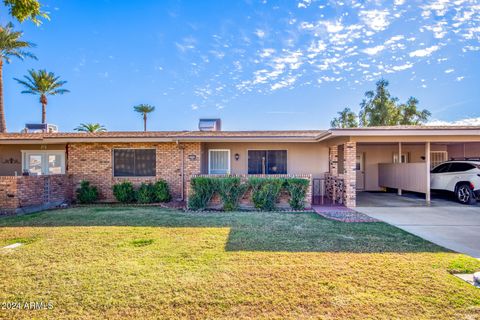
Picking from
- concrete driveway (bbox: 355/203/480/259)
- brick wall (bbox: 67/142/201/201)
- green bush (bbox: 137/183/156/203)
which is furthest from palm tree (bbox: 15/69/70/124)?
concrete driveway (bbox: 355/203/480/259)

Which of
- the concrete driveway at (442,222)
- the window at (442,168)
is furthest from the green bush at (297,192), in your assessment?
the window at (442,168)

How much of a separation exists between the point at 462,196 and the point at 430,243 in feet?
22.6

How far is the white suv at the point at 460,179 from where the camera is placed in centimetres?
935

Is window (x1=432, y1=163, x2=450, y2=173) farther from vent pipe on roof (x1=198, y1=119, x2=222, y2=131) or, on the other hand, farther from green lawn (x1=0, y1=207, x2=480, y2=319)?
vent pipe on roof (x1=198, y1=119, x2=222, y2=131)

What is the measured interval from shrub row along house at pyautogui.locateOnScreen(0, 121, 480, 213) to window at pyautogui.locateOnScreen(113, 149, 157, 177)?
0.04 m

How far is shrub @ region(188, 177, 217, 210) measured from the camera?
8883mm

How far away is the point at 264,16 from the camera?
12766mm

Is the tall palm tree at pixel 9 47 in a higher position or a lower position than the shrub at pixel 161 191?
higher

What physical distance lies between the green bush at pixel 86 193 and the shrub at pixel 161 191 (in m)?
2.42

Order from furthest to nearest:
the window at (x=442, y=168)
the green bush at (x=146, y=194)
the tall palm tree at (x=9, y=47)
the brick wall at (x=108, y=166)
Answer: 1. the tall palm tree at (x=9, y=47)
2. the brick wall at (x=108, y=166)
3. the window at (x=442, y=168)
4. the green bush at (x=146, y=194)

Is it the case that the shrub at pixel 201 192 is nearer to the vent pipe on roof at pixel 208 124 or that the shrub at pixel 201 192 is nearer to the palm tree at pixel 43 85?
the vent pipe on roof at pixel 208 124

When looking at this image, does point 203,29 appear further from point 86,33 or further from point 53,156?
point 53,156

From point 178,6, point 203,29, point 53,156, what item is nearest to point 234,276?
point 53,156

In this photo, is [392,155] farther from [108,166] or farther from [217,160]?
[108,166]
